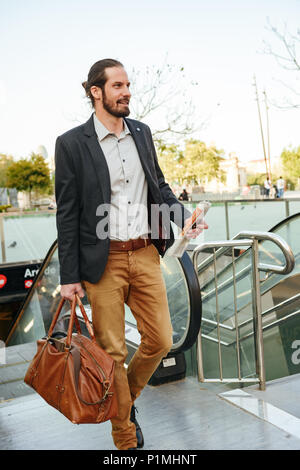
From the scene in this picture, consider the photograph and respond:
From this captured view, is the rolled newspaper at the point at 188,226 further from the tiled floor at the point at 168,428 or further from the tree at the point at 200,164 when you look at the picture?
the tree at the point at 200,164

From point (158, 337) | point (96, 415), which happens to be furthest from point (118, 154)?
point (96, 415)

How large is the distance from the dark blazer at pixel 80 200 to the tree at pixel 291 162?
2709 inches

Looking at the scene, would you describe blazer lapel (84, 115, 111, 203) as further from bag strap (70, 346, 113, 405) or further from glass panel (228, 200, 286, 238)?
glass panel (228, 200, 286, 238)

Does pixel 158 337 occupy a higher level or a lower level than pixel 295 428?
higher

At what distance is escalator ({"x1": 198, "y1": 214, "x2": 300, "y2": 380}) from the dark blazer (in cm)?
174

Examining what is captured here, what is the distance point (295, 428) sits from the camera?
8.83 feet

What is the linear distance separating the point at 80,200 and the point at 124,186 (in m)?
0.23

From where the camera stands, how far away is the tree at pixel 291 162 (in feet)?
229

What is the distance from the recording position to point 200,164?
214ft

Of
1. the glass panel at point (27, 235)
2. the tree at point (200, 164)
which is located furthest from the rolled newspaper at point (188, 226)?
the tree at point (200, 164)

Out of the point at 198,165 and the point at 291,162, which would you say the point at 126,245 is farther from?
the point at 291,162

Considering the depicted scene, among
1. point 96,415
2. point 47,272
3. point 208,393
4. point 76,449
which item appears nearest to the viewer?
point 96,415
